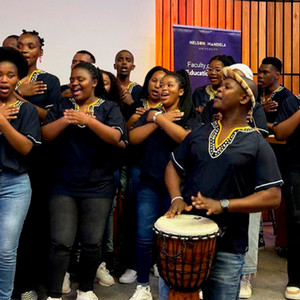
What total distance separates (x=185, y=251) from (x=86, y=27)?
175 inches

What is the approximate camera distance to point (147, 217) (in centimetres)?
361

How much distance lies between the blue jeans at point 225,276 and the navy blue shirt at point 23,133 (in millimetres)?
1320

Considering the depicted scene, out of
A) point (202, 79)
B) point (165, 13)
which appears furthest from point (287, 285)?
point (165, 13)

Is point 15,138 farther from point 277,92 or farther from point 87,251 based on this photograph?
point 277,92

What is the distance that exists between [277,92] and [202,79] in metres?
1.49

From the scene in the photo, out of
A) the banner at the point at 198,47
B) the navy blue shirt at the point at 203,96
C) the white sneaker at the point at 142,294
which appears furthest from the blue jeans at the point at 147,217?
the banner at the point at 198,47

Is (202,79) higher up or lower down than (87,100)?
higher up

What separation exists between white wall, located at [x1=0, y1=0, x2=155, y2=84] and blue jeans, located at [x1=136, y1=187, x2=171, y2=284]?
2945 millimetres

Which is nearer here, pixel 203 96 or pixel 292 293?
pixel 292 293

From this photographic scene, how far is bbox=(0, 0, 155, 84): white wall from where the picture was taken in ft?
19.6

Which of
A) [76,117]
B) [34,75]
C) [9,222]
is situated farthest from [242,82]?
[34,75]

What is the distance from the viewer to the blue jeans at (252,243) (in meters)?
3.81

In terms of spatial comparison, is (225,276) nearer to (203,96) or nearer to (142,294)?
(142,294)

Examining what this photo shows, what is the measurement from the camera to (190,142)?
2.63 metres
